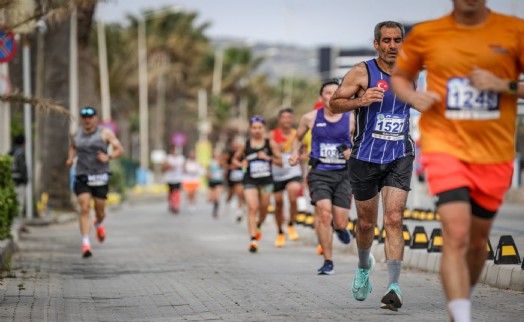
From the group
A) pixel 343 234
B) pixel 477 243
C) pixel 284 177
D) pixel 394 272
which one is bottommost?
pixel 343 234

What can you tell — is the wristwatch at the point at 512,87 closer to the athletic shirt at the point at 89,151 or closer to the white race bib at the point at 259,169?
the athletic shirt at the point at 89,151

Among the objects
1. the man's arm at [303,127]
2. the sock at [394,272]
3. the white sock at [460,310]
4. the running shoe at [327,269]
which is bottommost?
the running shoe at [327,269]

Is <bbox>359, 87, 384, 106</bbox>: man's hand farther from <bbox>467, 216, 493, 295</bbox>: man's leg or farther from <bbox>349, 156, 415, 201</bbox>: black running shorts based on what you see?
<bbox>467, 216, 493, 295</bbox>: man's leg

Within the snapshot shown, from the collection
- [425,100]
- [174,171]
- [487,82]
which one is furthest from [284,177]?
[174,171]

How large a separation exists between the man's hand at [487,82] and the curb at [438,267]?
9.66ft

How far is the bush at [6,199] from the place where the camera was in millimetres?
15770

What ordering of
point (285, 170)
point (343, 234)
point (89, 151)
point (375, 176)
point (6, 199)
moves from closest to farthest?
point (375, 176) → point (343, 234) → point (6, 199) → point (89, 151) → point (285, 170)

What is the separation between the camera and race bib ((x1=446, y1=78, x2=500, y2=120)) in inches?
274

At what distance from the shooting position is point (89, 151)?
16625 mm

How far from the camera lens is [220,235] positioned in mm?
22672

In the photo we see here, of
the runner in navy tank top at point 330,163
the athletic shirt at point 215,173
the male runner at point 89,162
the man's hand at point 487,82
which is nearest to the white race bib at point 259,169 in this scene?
the male runner at point 89,162

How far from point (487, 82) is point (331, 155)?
7.01 metres

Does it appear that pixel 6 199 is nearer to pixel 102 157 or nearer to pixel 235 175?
pixel 102 157

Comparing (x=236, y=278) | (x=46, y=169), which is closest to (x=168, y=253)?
(x=236, y=278)
